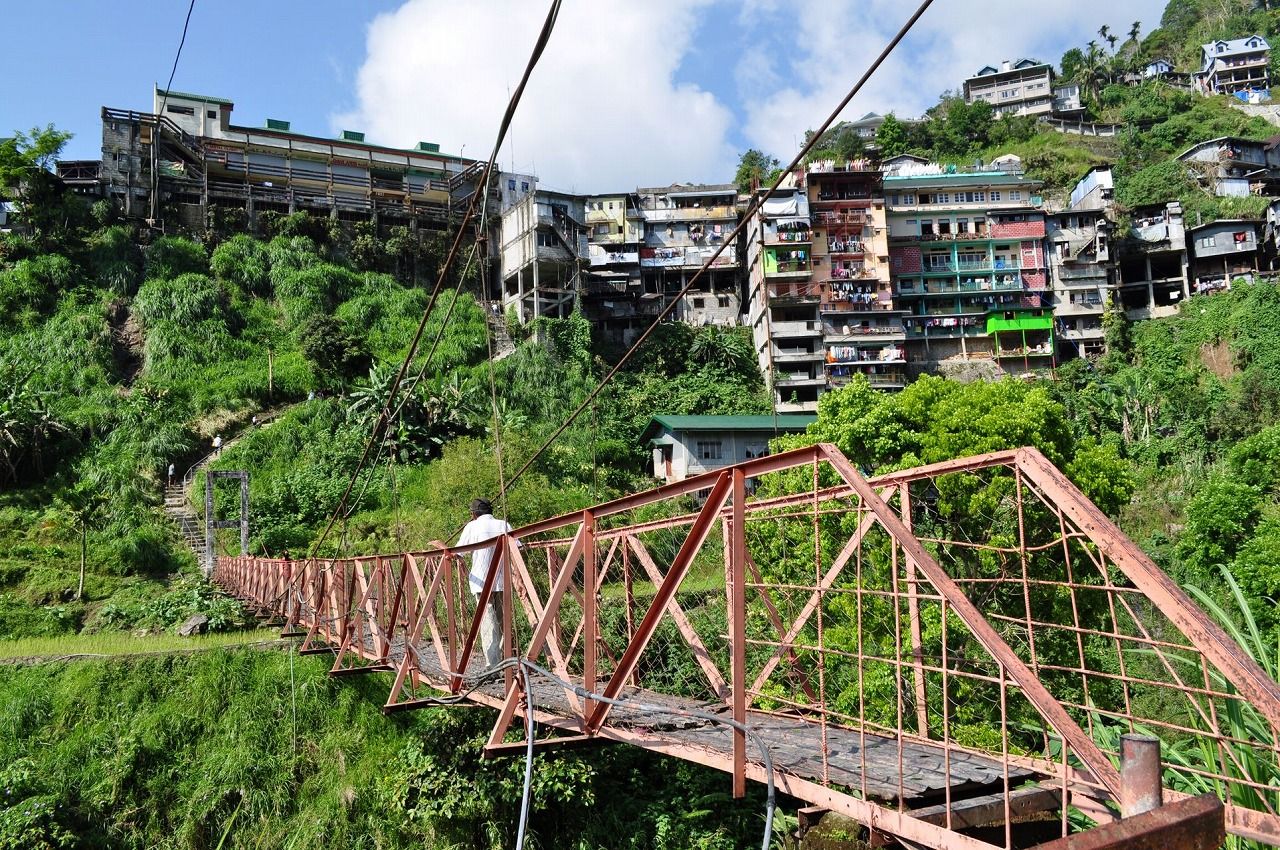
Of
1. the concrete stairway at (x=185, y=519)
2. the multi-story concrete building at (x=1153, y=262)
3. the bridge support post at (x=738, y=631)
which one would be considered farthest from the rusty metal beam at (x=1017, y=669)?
the multi-story concrete building at (x=1153, y=262)

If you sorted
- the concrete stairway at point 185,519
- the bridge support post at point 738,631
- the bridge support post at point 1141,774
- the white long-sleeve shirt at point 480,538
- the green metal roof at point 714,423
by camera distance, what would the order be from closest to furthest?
the bridge support post at point 1141,774
the bridge support post at point 738,631
the white long-sleeve shirt at point 480,538
the concrete stairway at point 185,519
the green metal roof at point 714,423

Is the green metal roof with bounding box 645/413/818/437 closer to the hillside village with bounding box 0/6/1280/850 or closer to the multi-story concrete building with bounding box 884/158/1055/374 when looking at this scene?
the hillside village with bounding box 0/6/1280/850

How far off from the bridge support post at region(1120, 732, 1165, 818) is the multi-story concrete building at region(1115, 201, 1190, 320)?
42079mm

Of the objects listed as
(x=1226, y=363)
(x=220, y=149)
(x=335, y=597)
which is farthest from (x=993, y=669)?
(x=220, y=149)

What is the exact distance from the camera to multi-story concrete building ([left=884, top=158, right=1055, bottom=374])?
122ft

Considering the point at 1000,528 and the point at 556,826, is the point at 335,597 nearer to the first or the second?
the point at 556,826

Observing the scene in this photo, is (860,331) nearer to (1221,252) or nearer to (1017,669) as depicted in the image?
(1221,252)

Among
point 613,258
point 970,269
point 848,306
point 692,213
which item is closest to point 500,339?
point 613,258

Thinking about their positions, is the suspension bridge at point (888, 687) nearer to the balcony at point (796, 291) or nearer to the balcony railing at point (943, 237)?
the balcony at point (796, 291)

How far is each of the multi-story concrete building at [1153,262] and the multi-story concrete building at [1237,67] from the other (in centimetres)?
2951

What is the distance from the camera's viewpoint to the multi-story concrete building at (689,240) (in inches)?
1556

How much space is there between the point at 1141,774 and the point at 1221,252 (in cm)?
4403

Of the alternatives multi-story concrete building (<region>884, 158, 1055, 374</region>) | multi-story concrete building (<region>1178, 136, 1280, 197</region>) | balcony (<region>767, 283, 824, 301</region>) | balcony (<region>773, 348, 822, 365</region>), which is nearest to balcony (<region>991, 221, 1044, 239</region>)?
multi-story concrete building (<region>884, 158, 1055, 374</region>)

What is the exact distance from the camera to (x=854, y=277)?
3634 centimetres
